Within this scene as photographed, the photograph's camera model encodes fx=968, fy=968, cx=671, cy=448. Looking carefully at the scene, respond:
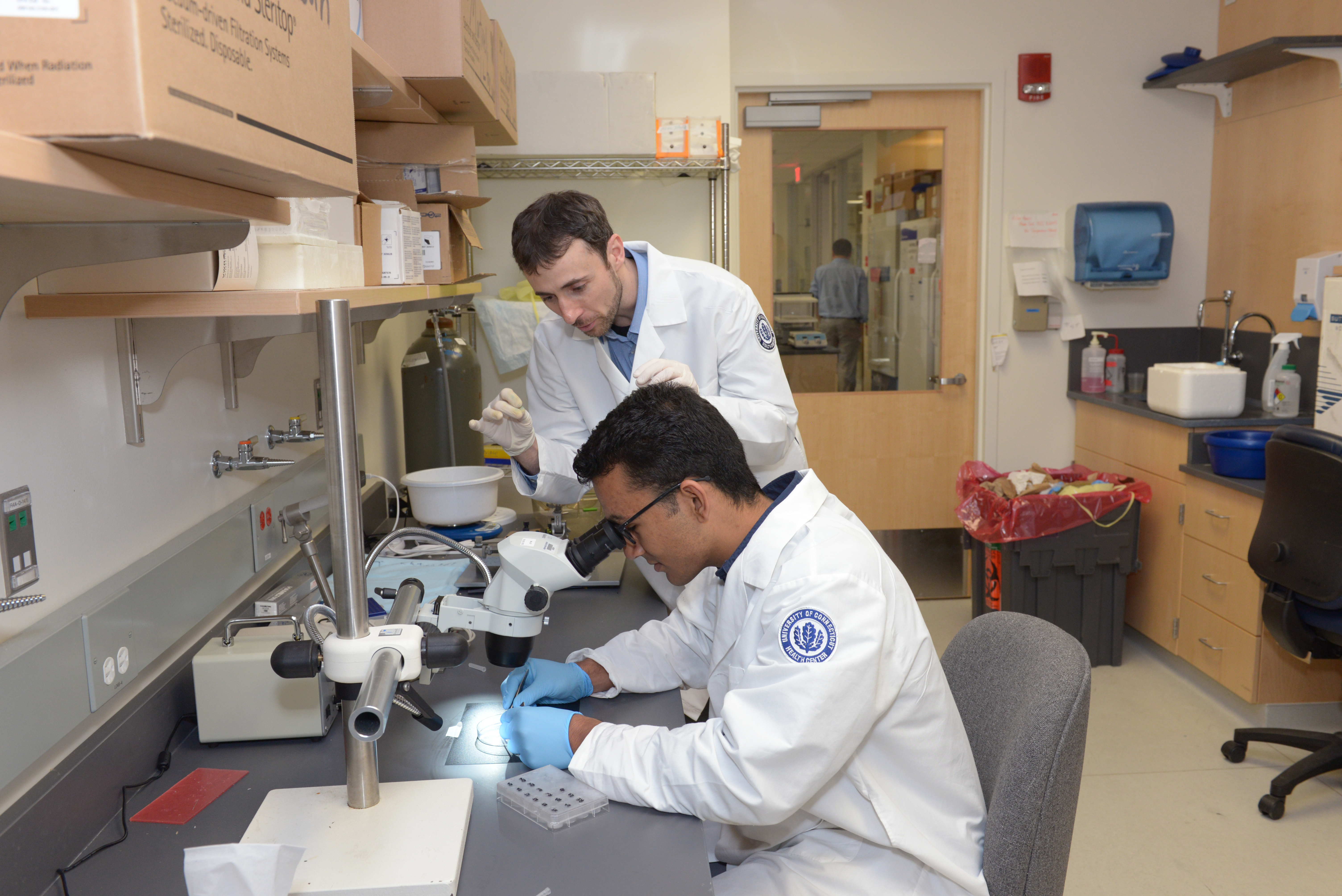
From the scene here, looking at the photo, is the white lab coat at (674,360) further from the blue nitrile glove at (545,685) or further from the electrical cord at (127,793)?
the electrical cord at (127,793)

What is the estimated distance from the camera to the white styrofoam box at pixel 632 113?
115 inches

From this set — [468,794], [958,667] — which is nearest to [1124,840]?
[958,667]

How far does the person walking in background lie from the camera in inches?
151

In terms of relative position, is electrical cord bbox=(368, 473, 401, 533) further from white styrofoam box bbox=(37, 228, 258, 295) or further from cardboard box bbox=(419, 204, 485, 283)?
white styrofoam box bbox=(37, 228, 258, 295)

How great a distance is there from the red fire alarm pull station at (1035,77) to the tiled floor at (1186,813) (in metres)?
2.17

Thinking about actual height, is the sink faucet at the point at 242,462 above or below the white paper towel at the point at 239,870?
above

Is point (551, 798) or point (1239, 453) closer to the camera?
point (551, 798)

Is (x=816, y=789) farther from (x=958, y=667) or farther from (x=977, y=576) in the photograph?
(x=977, y=576)

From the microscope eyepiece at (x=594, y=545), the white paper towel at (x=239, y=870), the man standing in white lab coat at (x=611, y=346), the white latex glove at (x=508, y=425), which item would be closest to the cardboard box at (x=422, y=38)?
the man standing in white lab coat at (x=611, y=346)

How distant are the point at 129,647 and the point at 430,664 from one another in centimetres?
45

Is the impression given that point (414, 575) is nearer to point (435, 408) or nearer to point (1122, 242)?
point (435, 408)

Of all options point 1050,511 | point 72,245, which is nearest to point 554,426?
point 72,245

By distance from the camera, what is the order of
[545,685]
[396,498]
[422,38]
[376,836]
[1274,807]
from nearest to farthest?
[376,836] → [545,685] → [422,38] → [1274,807] → [396,498]

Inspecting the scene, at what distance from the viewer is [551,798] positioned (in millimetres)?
1132
